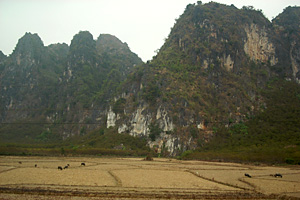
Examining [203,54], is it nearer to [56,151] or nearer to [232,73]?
[232,73]

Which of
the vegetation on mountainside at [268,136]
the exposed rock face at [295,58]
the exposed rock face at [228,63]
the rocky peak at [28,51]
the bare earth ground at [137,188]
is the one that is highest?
the rocky peak at [28,51]

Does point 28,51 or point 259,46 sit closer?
point 259,46

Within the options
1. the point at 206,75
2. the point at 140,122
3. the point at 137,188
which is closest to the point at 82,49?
the point at 140,122

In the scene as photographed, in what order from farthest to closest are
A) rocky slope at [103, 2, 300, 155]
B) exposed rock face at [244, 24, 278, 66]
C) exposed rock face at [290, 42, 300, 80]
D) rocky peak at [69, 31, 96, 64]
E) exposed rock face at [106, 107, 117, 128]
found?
rocky peak at [69, 31, 96, 64]
exposed rock face at [244, 24, 278, 66]
exposed rock face at [290, 42, 300, 80]
exposed rock face at [106, 107, 117, 128]
rocky slope at [103, 2, 300, 155]

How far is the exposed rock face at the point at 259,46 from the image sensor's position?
87.6 m

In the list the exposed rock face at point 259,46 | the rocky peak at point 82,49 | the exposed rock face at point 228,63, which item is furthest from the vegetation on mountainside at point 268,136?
the rocky peak at point 82,49

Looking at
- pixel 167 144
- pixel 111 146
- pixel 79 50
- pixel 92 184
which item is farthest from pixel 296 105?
pixel 79 50

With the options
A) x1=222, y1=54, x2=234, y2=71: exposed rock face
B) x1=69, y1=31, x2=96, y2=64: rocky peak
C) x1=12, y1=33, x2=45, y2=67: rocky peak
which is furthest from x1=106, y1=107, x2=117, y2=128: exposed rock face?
x1=12, y1=33, x2=45, y2=67: rocky peak

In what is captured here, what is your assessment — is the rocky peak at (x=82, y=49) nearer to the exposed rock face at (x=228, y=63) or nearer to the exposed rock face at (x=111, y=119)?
the exposed rock face at (x=111, y=119)

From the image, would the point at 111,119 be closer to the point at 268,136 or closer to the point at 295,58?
the point at 268,136

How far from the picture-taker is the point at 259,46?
294 ft

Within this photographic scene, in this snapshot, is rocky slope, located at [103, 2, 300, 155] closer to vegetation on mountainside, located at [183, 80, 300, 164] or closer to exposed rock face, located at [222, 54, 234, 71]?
exposed rock face, located at [222, 54, 234, 71]

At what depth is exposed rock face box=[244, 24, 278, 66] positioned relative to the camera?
3447 inches

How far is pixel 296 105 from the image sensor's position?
69.4 m
